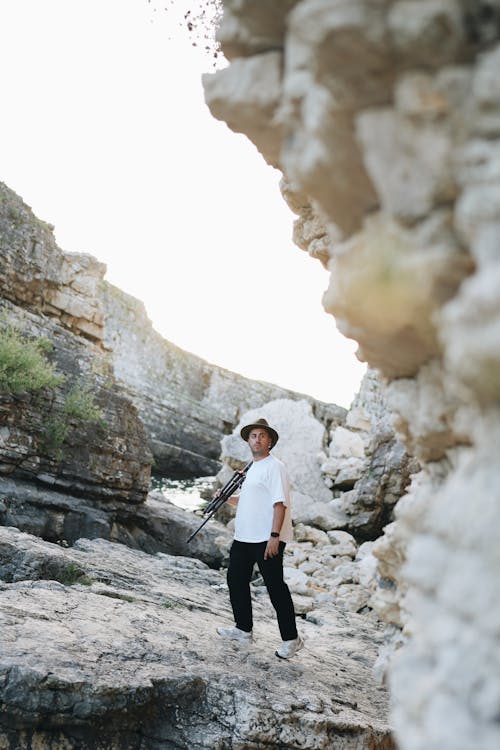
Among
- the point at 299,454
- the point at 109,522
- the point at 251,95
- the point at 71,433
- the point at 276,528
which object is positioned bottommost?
the point at 109,522

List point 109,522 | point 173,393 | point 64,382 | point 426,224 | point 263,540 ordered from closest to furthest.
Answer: point 426,224 → point 263,540 → point 109,522 → point 64,382 → point 173,393

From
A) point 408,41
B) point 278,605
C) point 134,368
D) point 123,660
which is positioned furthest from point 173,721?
point 134,368

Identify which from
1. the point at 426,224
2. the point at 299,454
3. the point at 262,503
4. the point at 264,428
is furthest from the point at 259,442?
the point at 299,454

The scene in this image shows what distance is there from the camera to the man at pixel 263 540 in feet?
14.2

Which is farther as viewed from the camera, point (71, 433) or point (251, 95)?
point (71, 433)

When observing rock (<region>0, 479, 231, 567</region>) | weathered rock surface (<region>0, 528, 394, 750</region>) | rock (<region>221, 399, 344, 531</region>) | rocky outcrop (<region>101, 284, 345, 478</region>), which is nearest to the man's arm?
weathered rock surface (<region>0, 528, 394, 750</region>)

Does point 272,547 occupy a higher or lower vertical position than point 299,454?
lower

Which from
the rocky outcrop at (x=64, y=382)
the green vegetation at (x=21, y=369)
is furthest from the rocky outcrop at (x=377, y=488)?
the green vegetation at (x=21, y=369)

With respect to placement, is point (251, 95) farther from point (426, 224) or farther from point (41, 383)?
point (41, 383)

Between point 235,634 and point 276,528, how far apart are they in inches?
38.3

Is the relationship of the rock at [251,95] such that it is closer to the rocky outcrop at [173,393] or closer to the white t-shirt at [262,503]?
the white t-shirt at [262,503]

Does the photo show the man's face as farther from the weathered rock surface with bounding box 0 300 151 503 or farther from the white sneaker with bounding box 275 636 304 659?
the weathered rock surface with bounding box 0 300 151 503

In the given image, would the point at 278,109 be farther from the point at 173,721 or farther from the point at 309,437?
the point at 309,437

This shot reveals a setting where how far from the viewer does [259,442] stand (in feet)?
15.3
